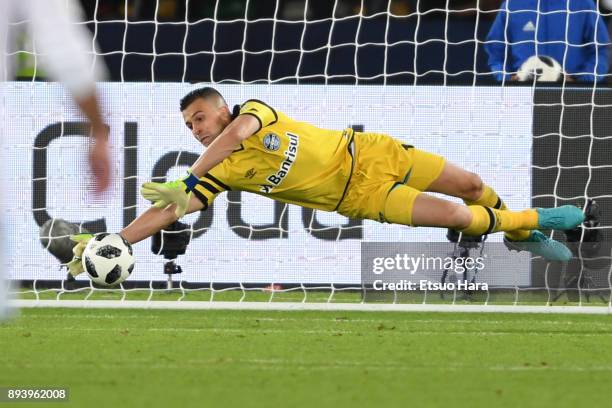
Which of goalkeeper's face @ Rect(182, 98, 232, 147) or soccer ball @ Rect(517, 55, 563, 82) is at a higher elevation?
soccer ball @ Rect(517, 55, 563, 82)

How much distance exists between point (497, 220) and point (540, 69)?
261 cm

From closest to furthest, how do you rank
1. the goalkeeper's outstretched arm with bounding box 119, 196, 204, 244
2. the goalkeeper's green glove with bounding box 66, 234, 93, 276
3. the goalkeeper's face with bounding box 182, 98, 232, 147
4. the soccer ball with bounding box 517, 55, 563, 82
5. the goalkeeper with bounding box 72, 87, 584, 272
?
the goalkeeper's green glove with bounding box 66, 234, 93, 276 < the goalkeeper's outstretched arm with bounding box 119, 196, 204, 244 < the goalkeeper with bounding box 72, 87, 584, 272 < the goalkeeper's face with bounding box 182, 98, 232, 147 < the soccer ball with bounding box 517, 55, 563, 82

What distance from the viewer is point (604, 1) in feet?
37.4

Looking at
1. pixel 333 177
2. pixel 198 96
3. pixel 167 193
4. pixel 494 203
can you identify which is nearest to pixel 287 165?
pixel 333 177

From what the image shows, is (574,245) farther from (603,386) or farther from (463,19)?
(603,386)

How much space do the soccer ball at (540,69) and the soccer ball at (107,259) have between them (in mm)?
4295

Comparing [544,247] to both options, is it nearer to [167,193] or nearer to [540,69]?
[540,69]

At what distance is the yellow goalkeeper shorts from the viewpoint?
28.2 feet

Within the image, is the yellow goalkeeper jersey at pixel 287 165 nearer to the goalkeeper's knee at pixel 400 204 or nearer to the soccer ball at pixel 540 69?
the goalkeeper's knee at pixel 400 204

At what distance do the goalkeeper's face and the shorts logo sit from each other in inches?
15.0

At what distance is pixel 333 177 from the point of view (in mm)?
8609

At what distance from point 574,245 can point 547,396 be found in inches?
202

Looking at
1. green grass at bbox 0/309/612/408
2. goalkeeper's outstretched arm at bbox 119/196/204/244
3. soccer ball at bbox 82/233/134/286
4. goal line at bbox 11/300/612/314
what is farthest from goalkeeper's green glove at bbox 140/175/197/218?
goal line at bbox 11/300/612/314

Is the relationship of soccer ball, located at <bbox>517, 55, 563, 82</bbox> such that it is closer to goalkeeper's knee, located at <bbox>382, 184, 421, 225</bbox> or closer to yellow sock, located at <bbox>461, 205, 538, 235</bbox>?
yellow sock, located at <bbox>461, 205, 538, 235</bbox>
